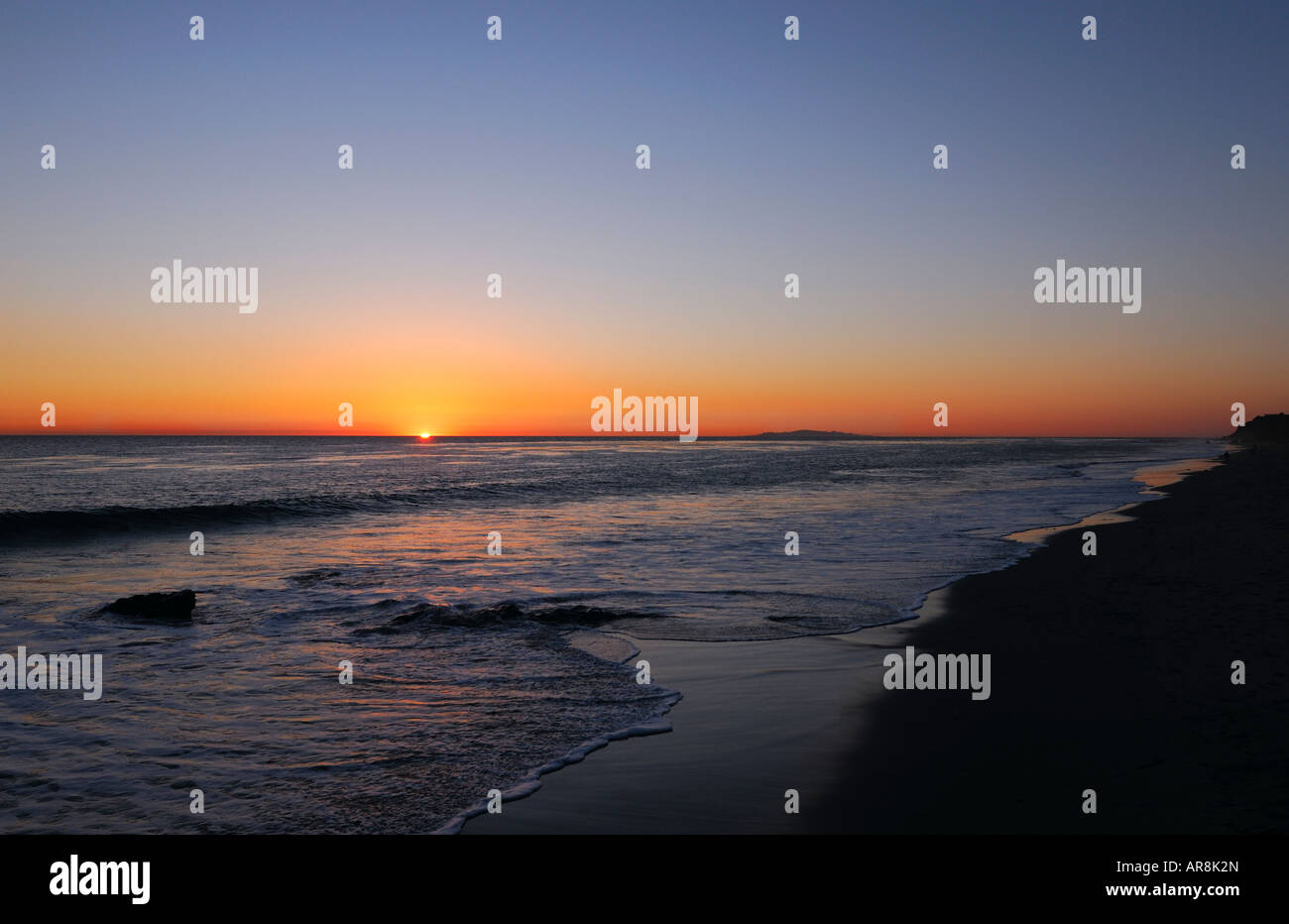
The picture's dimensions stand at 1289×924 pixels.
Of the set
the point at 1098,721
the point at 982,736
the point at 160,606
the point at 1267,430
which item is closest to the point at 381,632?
the point at 160,606

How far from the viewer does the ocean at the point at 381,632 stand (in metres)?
6.51

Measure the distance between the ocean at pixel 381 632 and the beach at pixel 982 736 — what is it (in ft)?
2.32

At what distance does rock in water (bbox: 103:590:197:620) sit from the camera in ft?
42.9

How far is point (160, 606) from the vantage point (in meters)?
13.2

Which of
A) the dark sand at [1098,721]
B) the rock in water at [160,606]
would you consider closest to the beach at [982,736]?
the dark sand at [1098,721]

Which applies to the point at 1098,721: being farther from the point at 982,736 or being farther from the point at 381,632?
the point at 381,632

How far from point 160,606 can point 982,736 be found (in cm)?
1252

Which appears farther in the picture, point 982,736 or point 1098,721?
→ point 1098,721

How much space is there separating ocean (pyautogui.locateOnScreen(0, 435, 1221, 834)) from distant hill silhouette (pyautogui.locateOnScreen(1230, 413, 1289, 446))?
399 ft

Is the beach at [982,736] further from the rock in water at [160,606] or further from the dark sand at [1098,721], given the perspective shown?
the rock in water at [160,606]

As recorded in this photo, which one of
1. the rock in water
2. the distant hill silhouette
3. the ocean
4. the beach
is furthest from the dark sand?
the distant hill silhouette

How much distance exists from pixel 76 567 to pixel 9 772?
15.8m
